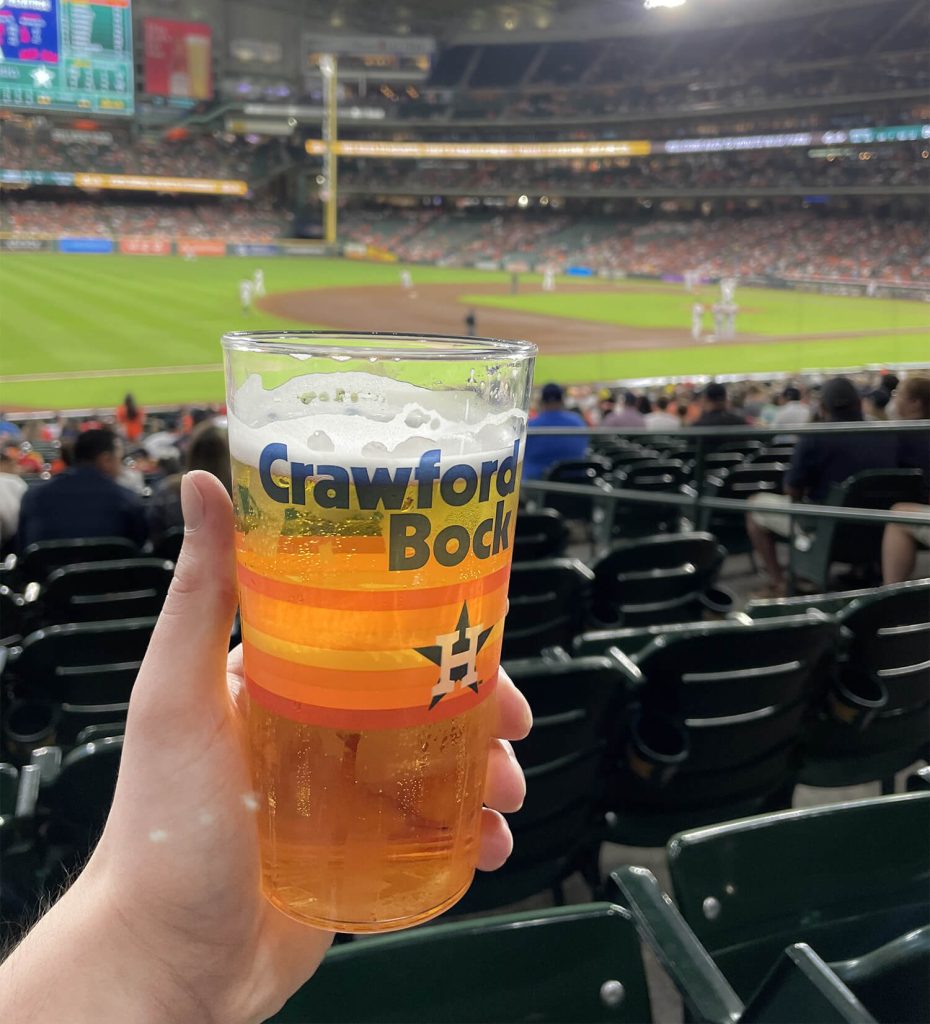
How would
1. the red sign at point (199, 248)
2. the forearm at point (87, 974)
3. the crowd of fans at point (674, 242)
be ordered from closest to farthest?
the forearm at point (87, 974) < the crowd of fans at point (674, 242) < the red sign at point (199, 248)

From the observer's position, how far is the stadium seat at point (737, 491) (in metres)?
4.82

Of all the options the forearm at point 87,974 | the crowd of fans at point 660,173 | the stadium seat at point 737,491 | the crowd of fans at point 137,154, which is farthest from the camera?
the crowd of fans at point 137,154

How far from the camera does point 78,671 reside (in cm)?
212

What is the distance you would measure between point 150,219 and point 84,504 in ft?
123

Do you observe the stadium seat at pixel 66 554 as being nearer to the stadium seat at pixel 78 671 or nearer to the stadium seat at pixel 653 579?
the stadium seat at pixel 78 671

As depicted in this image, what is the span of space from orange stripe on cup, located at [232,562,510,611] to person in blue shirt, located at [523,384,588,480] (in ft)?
17.2

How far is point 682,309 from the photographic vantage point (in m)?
24.0

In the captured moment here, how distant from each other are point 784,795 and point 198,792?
1.65 metres

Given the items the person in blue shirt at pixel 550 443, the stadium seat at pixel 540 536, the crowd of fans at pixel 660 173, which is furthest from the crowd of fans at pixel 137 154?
the stadium seat at pixel 540 536

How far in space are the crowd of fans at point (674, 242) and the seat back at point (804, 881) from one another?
2642 cm

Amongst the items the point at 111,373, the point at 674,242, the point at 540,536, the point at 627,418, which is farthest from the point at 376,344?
the point at 674,242

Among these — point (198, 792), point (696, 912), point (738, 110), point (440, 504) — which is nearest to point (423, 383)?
point (440, 504)

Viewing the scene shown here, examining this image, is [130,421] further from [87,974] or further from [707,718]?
[87,974]

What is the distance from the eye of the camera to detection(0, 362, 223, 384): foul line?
48.4 feet
